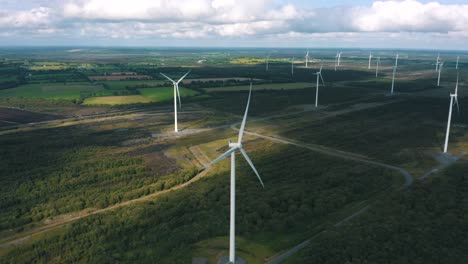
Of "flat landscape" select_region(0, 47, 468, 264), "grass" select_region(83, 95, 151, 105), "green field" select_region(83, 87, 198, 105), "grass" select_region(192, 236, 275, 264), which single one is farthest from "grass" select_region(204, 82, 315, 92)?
"grass" select_region(192, 236, 275, 264)

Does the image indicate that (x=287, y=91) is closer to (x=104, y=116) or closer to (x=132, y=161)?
(x=104, y=116)

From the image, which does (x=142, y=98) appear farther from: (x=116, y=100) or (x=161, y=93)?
(x=161, y=93)

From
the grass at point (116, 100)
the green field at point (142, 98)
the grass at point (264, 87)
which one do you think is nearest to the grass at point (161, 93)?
the green field at point (142, 98)

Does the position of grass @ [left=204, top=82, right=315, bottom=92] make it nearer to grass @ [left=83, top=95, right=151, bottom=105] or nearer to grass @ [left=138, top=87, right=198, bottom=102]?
grass @ [left=138, top=87, right=198, bottom=102]

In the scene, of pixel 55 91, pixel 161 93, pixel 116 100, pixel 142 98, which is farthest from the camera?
pixel 55 91

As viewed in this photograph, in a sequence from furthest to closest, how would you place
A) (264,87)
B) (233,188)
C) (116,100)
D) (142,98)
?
1. (264,87)
2. (142,98)
3. (116,100)
4. (233,188)

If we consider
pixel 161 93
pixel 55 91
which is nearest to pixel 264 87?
pixel 161 93

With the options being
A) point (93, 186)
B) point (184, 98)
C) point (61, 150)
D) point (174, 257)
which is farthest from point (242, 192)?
point (184, 98)

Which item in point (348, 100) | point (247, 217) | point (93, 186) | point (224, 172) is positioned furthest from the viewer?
point (348, 100)

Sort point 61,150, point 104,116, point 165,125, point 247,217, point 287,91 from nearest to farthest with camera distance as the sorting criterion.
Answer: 1. point 247,217
2. point 61,150
3. point 165,125
4. point 104,116
5. point 287,91
